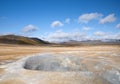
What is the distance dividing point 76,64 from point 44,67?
5251 mm

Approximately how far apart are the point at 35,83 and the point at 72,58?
1240 cm

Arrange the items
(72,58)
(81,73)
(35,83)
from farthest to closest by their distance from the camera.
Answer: (72,58), (81,73), (35,83)

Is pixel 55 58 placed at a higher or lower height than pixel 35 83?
higher

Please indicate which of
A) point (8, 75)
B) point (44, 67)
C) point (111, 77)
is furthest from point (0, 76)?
point (111, 77)

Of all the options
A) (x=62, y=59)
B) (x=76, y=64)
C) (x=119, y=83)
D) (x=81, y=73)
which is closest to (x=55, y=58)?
(x=62, y=59)

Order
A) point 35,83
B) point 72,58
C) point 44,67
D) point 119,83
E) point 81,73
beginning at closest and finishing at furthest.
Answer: point 35,83 → point 81,73 → point 119,83 → point 44,67 → point 72,58

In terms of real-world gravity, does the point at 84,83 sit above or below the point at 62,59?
below

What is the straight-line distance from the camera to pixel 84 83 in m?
20.7

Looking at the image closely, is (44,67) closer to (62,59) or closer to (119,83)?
(62,59)

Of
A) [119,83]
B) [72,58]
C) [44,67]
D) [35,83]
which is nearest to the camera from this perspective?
[35,83]

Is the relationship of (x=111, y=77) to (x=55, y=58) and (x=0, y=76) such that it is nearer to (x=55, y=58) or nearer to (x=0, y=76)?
(x=55, y=58)

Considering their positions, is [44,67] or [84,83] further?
[44,67]

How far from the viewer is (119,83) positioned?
2520 cm

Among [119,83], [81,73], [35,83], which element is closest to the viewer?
[35,83]
